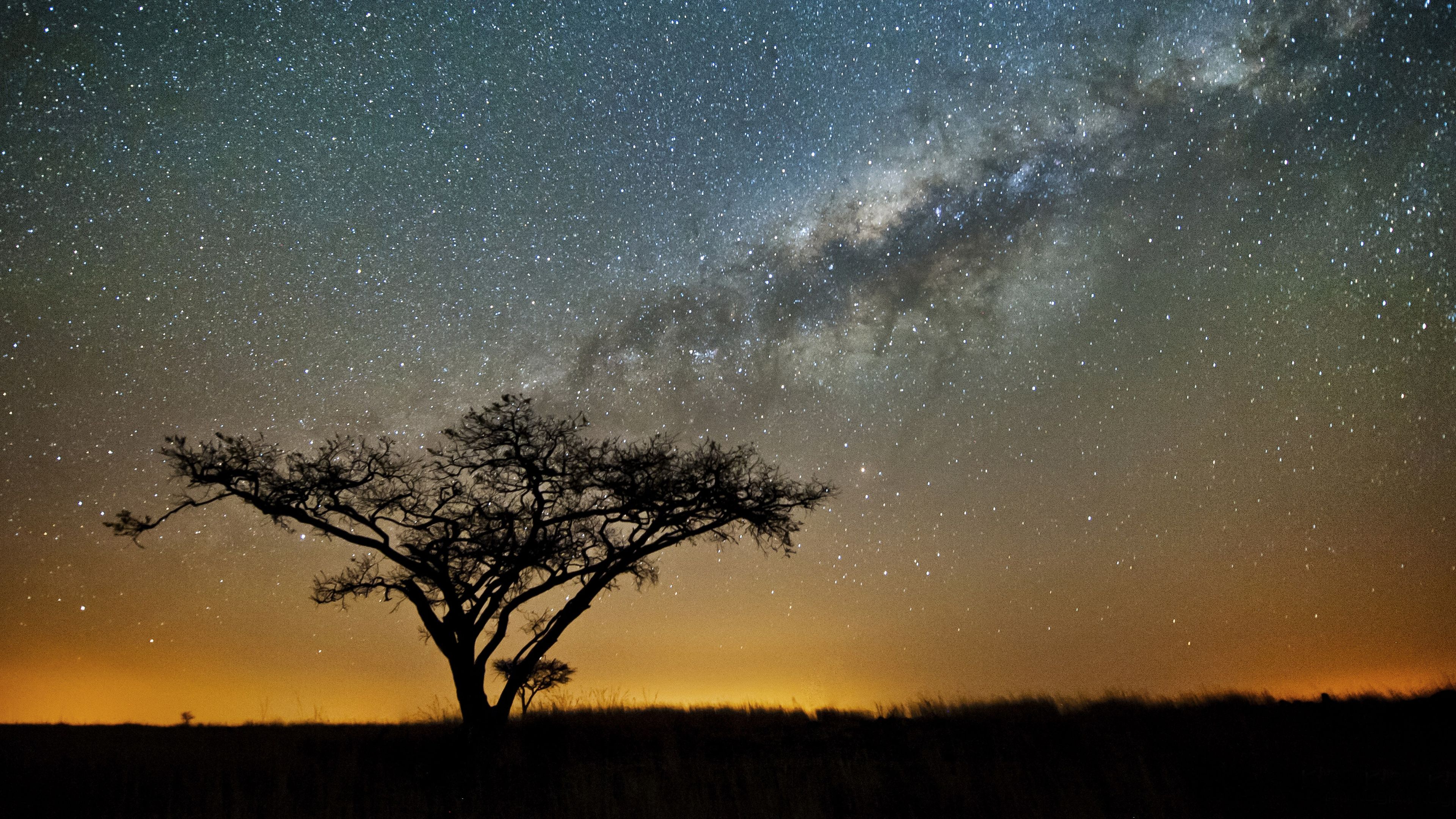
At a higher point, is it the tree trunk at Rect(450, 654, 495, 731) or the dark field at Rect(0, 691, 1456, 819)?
the tree trunk at Rect(450, 654, 495, 731)

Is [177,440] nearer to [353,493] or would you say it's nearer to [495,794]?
[353,493]

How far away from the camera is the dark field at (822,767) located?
28.9 ft

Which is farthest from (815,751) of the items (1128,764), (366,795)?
(366,795)

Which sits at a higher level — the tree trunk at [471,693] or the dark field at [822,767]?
the tree trunk at [471,693]

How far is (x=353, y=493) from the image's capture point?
13.8 metres

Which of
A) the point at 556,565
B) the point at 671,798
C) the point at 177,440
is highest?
the point at 177,440

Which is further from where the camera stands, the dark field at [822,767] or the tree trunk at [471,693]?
the tree trunk at [471,693]

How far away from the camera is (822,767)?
1091cm

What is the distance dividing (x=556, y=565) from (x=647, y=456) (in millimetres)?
2713

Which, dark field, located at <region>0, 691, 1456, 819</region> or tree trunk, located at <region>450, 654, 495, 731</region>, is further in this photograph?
tree trunk, located at <region>450, 654, 495, 731</region>

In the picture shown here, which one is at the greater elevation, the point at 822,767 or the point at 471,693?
the point at 471,693

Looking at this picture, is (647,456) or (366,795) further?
(647,456)

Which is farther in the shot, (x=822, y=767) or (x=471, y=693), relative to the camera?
(x=471, y=693)

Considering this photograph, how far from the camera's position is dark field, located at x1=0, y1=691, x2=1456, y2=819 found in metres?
8.80
